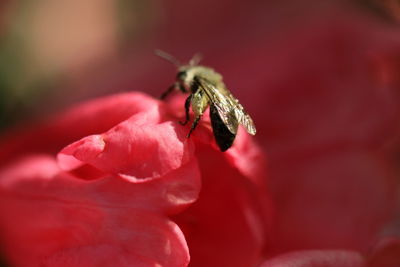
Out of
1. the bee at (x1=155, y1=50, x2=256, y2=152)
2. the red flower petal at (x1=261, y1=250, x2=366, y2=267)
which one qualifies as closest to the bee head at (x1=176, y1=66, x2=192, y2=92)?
the bee at (x1=155, y1=50, x2=256, y2=152)

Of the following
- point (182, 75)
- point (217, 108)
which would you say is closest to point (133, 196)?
point (217, 108)

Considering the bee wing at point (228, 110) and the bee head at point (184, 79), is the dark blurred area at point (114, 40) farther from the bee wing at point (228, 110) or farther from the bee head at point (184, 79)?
the bee wing at point (228, 110)

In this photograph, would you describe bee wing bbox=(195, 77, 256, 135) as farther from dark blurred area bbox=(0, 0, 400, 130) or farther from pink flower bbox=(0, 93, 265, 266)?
dark blurred area bbox=(0, 0, 400, 130)

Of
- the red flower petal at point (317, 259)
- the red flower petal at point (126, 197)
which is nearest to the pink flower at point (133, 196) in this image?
the red flower petal at point (126, 197)

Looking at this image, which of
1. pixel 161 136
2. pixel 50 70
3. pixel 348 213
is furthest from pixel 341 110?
pixel 50 70

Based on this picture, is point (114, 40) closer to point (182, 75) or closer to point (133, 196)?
point (182, 75)

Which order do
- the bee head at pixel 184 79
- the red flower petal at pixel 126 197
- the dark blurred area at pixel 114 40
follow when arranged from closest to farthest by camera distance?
the red flower petal at pixel 126 197, the bee head at pixel 184 79, the dark blurred area at pixel 114 40
